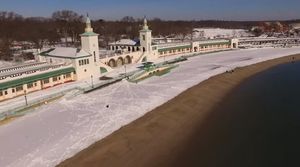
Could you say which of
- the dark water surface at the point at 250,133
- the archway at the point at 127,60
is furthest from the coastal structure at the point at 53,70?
the dark water surface at the point at 250,133

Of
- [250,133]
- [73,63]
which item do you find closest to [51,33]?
[73,63]

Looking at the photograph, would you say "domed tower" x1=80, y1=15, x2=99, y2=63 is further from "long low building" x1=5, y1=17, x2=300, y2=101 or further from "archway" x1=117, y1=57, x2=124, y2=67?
"archway" x1=117, y1=57, x2=124, y2=67

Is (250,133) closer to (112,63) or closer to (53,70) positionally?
(53,70)

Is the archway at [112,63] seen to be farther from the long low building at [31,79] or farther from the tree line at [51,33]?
the tree line at [51,33]

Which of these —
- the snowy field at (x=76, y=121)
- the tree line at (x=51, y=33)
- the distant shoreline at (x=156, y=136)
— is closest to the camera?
the distant shoreline at (x=156, y=136)

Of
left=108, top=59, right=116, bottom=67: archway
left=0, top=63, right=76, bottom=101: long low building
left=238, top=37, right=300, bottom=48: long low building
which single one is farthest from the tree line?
left=238, top=37, right=300, bottom=48: long low building

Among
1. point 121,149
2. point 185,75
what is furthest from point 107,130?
point 185,75
